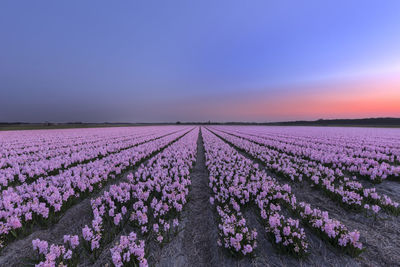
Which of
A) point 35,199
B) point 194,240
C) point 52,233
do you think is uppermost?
point 35,199

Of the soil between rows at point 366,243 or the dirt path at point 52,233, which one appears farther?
the dirt path at point 52,233

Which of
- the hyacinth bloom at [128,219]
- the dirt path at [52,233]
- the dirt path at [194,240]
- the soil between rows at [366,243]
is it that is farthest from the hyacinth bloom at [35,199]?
the soil between rows at [366,243]

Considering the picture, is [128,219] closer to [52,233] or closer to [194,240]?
[52,233]

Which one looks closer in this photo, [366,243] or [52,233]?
[366,243]

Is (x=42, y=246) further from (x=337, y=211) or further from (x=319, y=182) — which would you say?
(x=319, y=182)

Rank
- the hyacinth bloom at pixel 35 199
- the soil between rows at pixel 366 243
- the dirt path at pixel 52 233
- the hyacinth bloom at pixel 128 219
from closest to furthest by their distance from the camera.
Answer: the hyacinth bloom at pixel 128 219 → the soil between rows at pixel 366 243 → the dirt path at pixel 52 233 → the hyacinth bloom at pixel 35 199

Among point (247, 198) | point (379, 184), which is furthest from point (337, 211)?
point (379, 184)

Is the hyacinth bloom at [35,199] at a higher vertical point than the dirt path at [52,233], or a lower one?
higher

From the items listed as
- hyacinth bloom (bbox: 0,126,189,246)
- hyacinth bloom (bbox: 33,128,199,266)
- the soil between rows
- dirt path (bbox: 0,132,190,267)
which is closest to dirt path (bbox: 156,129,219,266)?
hyacinth bloom (bbox: 33,128,199,266)

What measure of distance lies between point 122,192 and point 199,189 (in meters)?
3.03

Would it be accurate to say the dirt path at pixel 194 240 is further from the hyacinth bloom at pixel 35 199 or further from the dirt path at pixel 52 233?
the hyacinth bloom at pixel 35 199

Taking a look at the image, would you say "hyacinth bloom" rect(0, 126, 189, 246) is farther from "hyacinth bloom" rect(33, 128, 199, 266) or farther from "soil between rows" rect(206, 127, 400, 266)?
"soil between rows" rect(206, 127, 400, 266)

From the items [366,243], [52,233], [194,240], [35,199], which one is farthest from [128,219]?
[366,243]

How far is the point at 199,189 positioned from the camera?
21.9 feet
